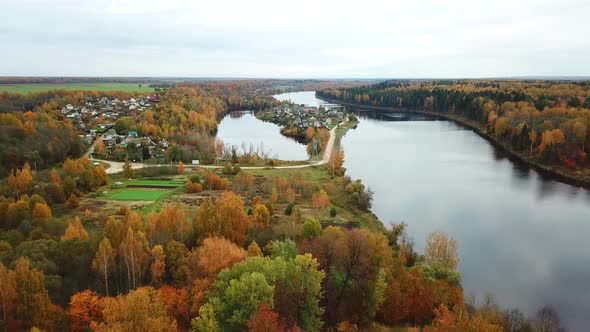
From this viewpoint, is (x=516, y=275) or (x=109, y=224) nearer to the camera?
(x=109, y=224)

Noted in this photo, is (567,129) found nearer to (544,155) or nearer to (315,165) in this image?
(544,155)

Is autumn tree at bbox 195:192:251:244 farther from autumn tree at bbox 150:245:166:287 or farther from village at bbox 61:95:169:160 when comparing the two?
village at bbox 61:95:169:160

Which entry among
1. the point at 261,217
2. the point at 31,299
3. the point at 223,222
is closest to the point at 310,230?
the point at 223,222

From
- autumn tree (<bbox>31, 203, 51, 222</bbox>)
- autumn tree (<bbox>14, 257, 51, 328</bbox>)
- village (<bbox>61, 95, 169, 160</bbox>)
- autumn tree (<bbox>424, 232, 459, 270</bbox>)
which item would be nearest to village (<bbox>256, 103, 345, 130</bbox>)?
village (<bbox>61, 95, 169, 160</bbox>)

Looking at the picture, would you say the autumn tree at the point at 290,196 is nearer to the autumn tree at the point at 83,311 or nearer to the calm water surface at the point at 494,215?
the calm water surface at the point at 494,215

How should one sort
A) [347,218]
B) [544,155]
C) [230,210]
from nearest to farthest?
[230,210], [347,218], [544,155]

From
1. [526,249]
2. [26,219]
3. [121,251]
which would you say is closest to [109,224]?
[121,251]
